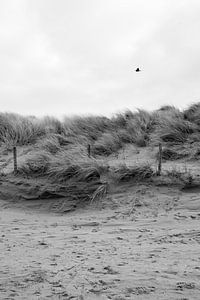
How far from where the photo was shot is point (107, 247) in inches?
228

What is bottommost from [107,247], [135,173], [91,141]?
[107,247]

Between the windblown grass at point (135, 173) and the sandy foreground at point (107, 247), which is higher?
the windblown grass at point (135, 173)

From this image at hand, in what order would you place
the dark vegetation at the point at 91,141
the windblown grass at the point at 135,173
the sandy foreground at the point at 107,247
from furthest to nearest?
1. the dark vegetation at the point at 91,141
2. the windblown grass at the point at 135,173
3. the sandy foreground at the point at 107,247

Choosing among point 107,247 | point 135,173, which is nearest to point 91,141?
point 135,173

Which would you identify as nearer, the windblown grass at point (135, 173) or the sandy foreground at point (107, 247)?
the sandy foreground at point (107, 247)

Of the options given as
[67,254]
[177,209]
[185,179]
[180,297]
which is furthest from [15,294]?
[185,179]

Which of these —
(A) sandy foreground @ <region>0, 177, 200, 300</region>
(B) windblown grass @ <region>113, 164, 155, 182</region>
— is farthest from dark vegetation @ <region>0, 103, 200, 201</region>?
(A) sandy foreground @ <region>0, 177, 200, 300</region>

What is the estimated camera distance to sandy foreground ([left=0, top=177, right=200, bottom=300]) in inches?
172

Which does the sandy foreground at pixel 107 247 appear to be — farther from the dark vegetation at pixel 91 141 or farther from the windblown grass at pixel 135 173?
the dark vegetation at pixel 91 141

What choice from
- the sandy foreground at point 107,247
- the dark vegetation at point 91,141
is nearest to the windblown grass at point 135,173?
the dark vegetation at point 91,141

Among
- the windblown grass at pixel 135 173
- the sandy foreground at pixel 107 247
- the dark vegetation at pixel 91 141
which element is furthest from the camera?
the dark vegetation at pixel 91 141

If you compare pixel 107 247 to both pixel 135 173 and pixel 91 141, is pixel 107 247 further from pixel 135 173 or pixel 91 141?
pixel 91 141

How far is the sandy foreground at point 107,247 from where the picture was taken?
4379 millimetres

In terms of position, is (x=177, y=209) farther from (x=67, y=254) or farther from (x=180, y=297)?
(x=180, y=297)
